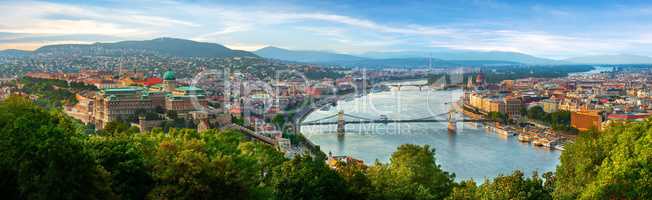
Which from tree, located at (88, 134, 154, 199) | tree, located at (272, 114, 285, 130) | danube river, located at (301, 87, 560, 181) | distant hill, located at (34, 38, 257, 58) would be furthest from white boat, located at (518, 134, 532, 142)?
distant hill, located at (34, 38, 257, 58)

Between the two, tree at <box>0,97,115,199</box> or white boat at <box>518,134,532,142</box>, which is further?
white boat at <box>518,134,532,142</box>

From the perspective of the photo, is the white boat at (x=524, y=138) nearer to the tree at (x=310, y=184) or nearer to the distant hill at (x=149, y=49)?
the tree at (x=310, y=184)

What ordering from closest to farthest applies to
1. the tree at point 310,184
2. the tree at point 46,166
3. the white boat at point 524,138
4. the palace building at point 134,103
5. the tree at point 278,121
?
the tree at point 46,166, the tree at point 310,184, the palace building at point 134,103, the white boat at point 524,138, the tree at point 278,121

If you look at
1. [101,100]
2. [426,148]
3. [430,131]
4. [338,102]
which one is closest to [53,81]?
[101,100]

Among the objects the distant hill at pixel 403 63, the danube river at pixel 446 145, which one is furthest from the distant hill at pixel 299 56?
the danube river at pixel 446 145

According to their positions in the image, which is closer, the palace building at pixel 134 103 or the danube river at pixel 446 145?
the danube river at pixel 446 145

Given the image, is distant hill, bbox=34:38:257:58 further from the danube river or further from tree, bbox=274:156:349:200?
tree, bbox=274:156:349:200
